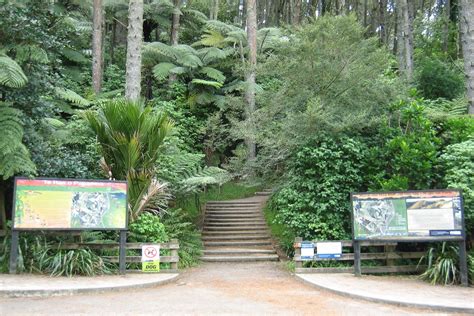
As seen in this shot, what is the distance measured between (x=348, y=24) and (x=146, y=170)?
6.35 metres

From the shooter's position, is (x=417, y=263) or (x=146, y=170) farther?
(x=146, y=170)

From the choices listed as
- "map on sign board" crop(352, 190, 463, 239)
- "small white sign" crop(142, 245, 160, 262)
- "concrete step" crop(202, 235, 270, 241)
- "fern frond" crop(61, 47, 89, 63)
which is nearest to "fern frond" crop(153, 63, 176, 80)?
"fern frond" crop(61, 47, 89, 63)

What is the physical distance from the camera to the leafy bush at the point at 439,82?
14.9m

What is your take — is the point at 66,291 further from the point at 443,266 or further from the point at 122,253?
the point at 443,266

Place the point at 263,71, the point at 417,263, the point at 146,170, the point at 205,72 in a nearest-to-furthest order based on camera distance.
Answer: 1. the point at 417,263
2. the point at 146,170
3. the point at 263,71
4. the point at 205,72

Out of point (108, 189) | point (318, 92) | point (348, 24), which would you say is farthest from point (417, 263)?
point (108, 189)

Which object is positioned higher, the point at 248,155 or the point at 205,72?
the point at 205,72

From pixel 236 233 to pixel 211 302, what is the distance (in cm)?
726

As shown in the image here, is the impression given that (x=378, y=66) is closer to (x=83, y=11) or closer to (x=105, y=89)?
(x=105, y=89)

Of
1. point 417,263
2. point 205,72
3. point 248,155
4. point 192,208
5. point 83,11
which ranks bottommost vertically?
point 417,263

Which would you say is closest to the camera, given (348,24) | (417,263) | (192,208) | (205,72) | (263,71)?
(417,263)

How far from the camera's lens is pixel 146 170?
10633 millimetres

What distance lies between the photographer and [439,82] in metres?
14.9

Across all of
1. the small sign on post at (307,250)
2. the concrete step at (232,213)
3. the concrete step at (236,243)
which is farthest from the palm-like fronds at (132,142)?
the concrete step at (232,213)
